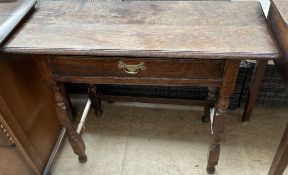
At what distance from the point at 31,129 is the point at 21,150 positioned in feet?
0.31

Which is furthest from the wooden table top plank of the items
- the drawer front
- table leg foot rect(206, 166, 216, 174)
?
table leg foot rect(206, 166, 216, 174)

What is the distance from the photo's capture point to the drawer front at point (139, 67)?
0.87 meters

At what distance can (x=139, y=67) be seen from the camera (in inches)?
34.9

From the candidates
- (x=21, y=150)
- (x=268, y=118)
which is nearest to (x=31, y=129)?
(x=21, y=150)

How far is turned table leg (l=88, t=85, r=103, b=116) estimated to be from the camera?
4.79 ft

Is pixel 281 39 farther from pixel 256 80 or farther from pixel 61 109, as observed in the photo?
pixel 61 109

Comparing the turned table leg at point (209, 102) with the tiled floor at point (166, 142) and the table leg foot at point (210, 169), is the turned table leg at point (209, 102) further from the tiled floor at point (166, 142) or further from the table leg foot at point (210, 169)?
the table leg foot at point (210, 169)

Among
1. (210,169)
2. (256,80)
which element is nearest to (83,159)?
(210,169)

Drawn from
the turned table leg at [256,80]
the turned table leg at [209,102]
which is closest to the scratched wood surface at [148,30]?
the turned table leg at [256,80]

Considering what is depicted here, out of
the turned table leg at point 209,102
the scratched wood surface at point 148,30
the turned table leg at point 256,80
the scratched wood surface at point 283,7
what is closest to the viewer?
the scratched wood surface at point 148,30

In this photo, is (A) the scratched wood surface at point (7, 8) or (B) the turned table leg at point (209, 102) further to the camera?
(B) the turned table leg at point (209, 102)

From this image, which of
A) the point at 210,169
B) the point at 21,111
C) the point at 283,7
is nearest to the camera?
the point at 283,7

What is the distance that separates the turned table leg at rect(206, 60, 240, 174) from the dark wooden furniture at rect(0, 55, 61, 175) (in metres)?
0.73

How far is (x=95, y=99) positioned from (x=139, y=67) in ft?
2.25
